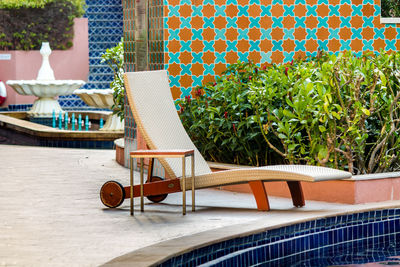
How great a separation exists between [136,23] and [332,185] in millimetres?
3292

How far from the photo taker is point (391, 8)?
1074cm

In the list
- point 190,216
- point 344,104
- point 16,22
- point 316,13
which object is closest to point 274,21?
point 316,13

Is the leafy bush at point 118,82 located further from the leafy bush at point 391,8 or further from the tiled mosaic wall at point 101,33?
the tiled mosaic wall at point 101,33

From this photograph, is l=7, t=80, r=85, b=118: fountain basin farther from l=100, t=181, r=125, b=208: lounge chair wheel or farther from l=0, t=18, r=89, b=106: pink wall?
l=100, t=181, r=125, b=208: lounge chair wheel

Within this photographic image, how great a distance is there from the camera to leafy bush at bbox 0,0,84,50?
2116 cm

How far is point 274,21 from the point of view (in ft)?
28.0

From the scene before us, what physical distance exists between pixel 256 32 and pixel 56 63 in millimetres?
13597

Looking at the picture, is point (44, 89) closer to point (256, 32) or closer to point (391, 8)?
point (391, 8)

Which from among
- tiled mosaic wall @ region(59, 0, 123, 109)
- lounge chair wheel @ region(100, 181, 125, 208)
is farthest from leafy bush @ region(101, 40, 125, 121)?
tiled mosaic wall @ region(59, 0, 123, 109)

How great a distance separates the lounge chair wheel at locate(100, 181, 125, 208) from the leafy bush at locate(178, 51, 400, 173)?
127 centimetres

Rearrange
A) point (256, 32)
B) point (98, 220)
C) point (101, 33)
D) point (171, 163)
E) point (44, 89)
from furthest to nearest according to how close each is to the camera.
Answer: point (101, 33), point (44, 89), point (256, 32), point (171, 163), point (98, 220)

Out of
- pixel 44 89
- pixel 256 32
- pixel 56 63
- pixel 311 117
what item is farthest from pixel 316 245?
pixel 56 63

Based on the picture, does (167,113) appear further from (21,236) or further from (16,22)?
(16,22)

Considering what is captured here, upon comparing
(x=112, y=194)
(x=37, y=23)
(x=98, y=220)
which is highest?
(x=37, y=23)
